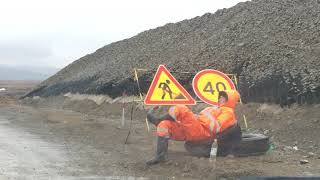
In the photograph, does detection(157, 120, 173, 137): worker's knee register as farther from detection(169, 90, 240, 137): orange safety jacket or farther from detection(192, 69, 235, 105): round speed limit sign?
detection(192, 69, 235, 105): round speed limit sign

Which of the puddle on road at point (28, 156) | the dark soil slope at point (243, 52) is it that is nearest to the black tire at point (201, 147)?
the puddle on road at point (28, 156)

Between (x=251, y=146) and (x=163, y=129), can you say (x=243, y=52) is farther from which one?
(x=163, y=129)

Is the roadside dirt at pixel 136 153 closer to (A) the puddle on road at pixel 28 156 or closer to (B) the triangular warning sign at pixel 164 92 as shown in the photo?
(A) the puddle on road at pixel 28 156

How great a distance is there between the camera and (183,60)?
3216 centimetres

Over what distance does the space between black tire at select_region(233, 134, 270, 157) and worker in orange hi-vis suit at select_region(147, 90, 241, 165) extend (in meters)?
0.22

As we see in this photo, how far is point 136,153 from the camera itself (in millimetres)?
13992

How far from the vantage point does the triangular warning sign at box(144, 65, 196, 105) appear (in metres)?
13.9

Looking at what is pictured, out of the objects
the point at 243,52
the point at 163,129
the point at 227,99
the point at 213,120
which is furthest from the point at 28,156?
the point at 243,52

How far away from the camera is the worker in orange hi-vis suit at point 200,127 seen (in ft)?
39.0

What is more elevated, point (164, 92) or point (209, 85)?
point (209, 85)

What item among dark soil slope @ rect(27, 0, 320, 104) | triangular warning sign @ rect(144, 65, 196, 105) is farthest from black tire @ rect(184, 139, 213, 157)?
dark soil slope @ rect(27, 0, 320, 104)

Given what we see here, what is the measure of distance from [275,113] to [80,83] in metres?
28.8

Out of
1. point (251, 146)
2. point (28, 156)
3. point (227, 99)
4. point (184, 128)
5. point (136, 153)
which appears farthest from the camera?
point (136, 153)

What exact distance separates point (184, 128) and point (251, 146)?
1733mm
